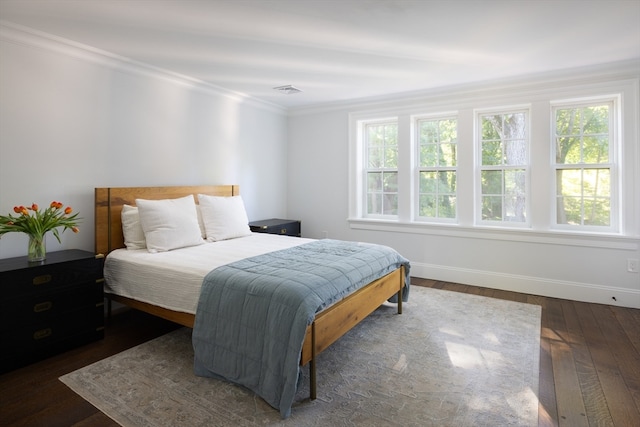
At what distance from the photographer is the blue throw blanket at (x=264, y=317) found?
6.25ft

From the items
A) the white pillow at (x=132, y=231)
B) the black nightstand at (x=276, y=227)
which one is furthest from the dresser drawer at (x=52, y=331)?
the black nightstand at (x=276, y=227)

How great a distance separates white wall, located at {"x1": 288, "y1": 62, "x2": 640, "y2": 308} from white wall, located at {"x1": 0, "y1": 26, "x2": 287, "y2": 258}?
48.9 inches

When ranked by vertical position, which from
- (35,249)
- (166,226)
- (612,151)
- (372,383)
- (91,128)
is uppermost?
(91,128)

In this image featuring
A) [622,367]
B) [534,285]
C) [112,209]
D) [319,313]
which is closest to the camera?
[319,313]

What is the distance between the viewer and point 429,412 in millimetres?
1899

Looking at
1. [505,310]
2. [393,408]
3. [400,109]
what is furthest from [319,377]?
[400,109]

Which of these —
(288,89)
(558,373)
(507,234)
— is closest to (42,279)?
(288,89)

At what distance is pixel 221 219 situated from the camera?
150 inches

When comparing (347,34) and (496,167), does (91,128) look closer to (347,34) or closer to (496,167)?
Answer: (347,34)

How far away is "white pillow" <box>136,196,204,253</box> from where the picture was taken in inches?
123

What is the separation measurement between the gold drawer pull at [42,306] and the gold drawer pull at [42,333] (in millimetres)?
143

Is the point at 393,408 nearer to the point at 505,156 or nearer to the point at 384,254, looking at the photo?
the point at 384,254

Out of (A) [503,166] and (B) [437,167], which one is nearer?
(A) [503,166]

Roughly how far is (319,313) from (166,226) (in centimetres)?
182
